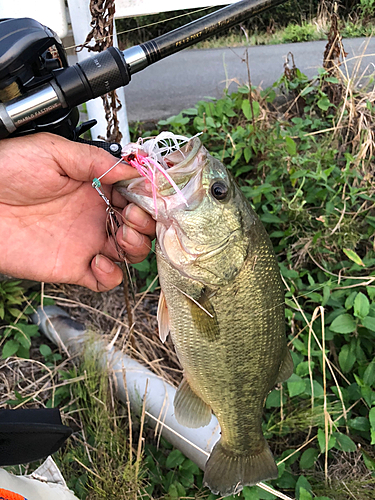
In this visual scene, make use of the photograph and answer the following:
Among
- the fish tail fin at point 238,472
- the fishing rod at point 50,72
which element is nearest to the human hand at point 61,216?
the fishing rod at point 50,72

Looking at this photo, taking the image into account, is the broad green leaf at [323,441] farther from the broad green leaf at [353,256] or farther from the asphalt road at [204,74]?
the asphalt road at [204,74]

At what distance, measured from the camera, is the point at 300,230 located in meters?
2.84

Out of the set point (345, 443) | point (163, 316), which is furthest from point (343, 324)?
point (163, 316)

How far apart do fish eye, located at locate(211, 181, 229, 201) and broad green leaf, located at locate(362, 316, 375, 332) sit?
1283mm

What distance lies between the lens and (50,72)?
4.15 ft

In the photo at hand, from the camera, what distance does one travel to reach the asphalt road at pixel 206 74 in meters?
4.40

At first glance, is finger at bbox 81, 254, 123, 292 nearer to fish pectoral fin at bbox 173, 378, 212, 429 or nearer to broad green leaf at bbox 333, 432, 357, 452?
fish pectoral fin at bbox 173, 378, 212, 429

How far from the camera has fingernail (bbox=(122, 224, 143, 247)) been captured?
1611 millimetres

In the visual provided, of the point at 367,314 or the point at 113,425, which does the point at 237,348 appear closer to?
the point at 367,314

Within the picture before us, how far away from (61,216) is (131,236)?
43 centimetres

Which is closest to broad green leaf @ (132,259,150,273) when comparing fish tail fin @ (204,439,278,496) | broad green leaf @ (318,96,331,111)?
fish tail fin @ (204,439,278,496)

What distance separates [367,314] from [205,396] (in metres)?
1.15

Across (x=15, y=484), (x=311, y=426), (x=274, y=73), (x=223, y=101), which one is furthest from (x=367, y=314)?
(x=274, y=73)

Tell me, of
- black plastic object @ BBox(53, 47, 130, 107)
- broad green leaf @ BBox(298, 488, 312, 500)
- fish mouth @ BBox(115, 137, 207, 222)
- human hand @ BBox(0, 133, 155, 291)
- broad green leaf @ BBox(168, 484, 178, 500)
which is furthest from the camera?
broad green leaf @ BBox(168, 484, 178, 500)
